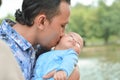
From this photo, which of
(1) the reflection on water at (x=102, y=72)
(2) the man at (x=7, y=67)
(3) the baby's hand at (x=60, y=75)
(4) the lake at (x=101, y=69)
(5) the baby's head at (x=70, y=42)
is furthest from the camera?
(4) the lake at (x=101, y=69)

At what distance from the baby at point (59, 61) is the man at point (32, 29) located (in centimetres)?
4

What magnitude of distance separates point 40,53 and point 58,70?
0.48 feet

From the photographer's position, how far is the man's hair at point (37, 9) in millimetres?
1482

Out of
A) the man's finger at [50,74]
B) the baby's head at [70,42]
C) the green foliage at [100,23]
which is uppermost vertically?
the baby's head at [70,42]

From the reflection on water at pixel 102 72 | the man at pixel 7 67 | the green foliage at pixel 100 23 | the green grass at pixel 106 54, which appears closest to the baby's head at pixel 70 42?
the man at pixel 7 67

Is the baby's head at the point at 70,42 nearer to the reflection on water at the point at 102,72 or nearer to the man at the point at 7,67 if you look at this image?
the man at the point at 7,67

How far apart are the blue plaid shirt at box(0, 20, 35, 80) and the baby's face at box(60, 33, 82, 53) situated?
5.9 inches

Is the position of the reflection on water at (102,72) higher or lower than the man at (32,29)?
lower

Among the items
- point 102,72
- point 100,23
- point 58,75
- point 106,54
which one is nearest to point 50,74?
point 58,75

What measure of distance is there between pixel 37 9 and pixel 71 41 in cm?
23

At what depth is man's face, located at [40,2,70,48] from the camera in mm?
1489

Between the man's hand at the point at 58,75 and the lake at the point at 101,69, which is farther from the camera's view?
the lake at the point at 101,69

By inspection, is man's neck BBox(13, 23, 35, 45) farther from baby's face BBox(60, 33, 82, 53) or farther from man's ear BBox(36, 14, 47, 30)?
baby's face BBox(60, 33, 82, 53)

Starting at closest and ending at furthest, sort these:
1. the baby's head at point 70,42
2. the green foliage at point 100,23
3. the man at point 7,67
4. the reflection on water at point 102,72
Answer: the man at point 7,67, the baby's head at point 70,42, the reflection on water at point 102,72, the green foliage at point 100,23
